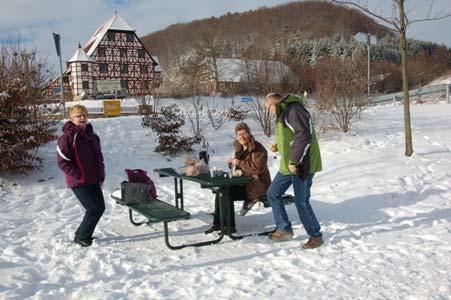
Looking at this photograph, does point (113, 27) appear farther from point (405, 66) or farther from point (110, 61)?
point (405, 66)

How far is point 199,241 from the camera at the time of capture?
561cm

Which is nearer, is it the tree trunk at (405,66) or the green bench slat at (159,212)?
the green bench slat at (159,212)

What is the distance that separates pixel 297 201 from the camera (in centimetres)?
503

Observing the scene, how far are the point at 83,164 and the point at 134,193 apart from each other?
926mm

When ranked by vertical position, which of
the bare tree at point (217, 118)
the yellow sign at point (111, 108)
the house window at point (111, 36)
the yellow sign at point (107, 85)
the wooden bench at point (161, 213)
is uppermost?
the house window at point (111, 36)

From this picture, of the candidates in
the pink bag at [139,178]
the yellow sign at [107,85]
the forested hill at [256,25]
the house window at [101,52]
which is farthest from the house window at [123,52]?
the pink bag at [139,178]

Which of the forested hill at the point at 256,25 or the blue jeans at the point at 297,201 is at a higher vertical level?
the forested hill at the point at 256,25

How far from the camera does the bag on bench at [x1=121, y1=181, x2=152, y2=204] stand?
601 centimetres

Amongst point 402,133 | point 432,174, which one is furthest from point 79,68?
point 432,174

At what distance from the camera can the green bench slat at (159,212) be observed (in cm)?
Answer: 494

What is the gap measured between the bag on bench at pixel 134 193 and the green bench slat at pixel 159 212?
126 mm

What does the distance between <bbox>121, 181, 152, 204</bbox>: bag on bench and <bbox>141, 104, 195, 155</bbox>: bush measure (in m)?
6.31

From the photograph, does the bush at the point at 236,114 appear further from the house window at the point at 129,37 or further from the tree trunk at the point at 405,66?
A: the house window at the point at 129,37

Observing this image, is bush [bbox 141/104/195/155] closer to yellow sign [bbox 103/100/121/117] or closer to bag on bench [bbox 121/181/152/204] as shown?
bag on bench [bbox 121/181/152/204]
